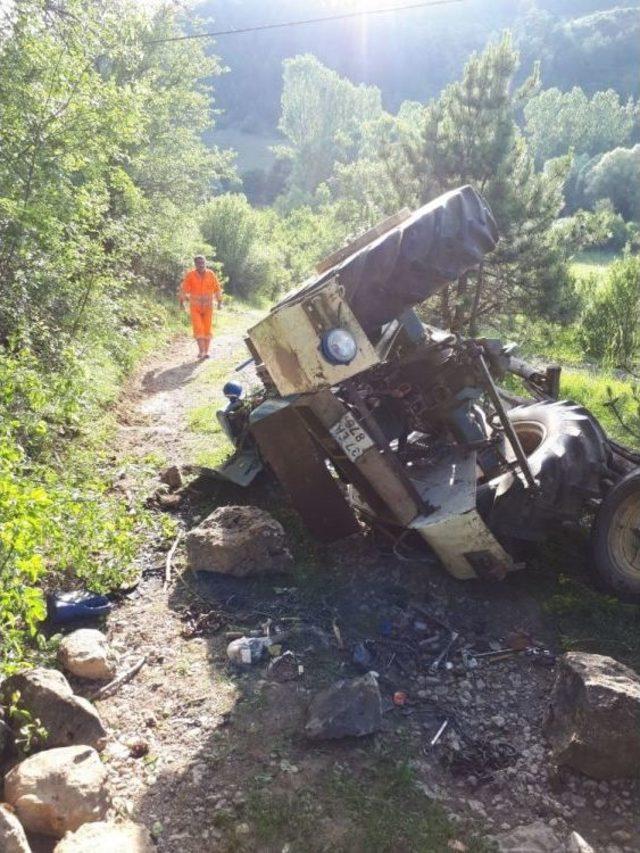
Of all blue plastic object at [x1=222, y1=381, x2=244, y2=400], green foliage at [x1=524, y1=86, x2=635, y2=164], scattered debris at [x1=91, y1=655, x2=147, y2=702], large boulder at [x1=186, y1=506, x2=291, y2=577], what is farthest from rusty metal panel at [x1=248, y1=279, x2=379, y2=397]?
green foliage at [x1=524, y1=86, x2=635, y2=164]

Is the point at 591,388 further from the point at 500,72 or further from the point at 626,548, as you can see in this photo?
the point at 626,548

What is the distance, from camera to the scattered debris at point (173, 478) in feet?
19.7

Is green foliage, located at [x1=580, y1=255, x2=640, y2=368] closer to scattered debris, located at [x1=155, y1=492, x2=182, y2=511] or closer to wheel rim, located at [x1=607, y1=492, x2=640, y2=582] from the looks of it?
wheel rim, located at [x1=607, y1=492, x2=640, y2=582]

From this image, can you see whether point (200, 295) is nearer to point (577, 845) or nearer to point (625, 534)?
point (625, 534)

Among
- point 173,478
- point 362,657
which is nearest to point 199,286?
point 173,478

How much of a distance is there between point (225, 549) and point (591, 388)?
7.82 metres

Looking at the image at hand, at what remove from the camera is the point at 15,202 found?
18.6 ft

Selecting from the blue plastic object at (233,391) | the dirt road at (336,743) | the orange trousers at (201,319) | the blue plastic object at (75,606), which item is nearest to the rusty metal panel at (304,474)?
the dirt road at (336,743)

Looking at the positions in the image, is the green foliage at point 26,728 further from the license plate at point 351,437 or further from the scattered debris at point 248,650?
the license plate at point 351,437

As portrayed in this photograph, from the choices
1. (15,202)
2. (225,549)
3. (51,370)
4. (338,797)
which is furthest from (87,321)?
(338,797)

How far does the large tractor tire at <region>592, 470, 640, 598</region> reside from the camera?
4.29 metres

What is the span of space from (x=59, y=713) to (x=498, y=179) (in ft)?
31.7

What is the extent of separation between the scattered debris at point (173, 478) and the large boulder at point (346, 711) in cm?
302

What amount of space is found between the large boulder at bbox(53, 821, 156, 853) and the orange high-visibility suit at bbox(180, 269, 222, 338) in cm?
938
